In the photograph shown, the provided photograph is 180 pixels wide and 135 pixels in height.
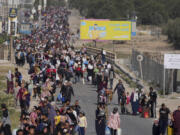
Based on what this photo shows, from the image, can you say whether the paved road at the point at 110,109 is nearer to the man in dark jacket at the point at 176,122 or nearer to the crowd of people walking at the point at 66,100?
the crowd of people walking at the point at 66,100

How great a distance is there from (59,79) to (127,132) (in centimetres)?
1028

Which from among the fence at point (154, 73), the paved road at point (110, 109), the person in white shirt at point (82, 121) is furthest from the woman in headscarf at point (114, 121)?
the fence at point (154, 73)

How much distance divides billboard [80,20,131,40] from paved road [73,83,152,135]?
26.8 m

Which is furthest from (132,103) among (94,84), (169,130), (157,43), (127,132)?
(157,43)

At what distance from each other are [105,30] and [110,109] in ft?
110

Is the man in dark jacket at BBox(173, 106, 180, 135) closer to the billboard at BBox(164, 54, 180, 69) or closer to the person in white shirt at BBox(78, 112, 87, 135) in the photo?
the person in white shirt at BBox(78, 112, 87, 135)

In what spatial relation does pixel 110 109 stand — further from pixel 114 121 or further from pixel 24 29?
pixel 24 29

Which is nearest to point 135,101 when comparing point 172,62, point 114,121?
point 114,121

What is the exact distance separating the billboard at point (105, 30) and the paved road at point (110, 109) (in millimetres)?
26767

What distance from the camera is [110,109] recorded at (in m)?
26.4

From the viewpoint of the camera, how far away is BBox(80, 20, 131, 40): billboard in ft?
193

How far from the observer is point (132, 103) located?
83.0 feet

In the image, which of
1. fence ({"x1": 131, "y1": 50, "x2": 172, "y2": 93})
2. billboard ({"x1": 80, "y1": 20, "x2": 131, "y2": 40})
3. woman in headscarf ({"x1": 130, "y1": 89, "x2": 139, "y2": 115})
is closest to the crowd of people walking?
woman in headscarf ({"x1": 130, "y1": 89, "x2": 139, "y2": 115})

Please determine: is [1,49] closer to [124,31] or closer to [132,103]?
[124,31]
